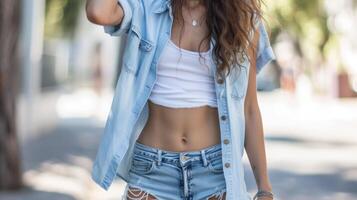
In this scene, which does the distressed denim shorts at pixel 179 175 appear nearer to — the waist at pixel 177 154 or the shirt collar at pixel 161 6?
the waist at pixel 177 154

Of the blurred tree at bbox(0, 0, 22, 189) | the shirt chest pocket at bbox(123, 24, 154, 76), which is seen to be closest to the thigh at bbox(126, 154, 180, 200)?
the shirt chest pocket at bbox(123, 24, 154, 76)

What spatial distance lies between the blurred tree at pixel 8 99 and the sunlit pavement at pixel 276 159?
0.25 meters

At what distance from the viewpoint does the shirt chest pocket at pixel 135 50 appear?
3.18 metres

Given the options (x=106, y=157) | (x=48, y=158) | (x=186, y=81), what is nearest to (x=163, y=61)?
(x=186, y=81)

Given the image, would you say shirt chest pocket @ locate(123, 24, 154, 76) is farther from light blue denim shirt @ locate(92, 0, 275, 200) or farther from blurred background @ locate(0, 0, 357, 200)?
blurred background @ locate(0, 0, 357, 200)

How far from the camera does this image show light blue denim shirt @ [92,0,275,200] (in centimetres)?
318

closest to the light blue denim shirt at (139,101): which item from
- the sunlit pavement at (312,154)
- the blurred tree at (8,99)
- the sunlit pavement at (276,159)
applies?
the sunlit pavement at (276,159)

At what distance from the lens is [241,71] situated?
333cm

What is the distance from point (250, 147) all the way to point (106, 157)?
0.54m

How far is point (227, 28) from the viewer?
3.28 m

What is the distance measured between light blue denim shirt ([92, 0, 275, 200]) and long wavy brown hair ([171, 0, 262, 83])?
3cm

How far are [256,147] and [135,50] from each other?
58 cm

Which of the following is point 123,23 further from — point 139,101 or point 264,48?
point 264,48

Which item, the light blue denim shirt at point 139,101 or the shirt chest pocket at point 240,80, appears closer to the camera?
the light blue denim shirt at point 139,101
